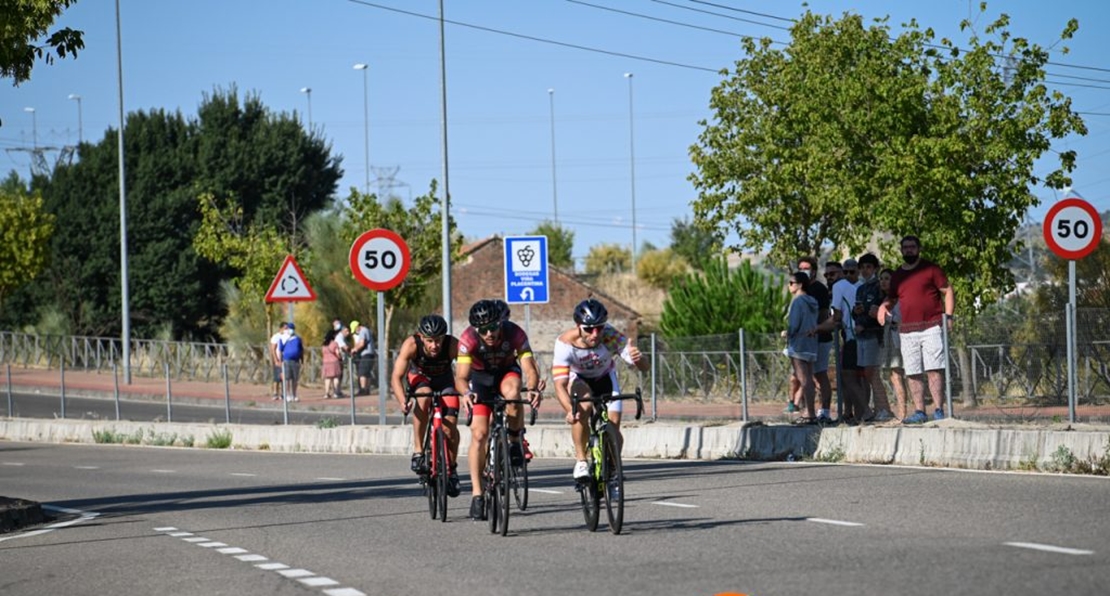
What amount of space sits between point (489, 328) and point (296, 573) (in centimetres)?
280

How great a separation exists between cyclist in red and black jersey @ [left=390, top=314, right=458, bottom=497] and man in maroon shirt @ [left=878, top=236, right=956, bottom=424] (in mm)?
5772

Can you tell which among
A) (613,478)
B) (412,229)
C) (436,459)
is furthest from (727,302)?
(613,478)

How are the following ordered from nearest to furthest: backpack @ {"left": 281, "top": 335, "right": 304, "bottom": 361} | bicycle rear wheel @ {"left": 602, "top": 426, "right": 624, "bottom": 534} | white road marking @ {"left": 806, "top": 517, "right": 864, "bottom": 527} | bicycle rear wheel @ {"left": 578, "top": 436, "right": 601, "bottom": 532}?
bicycle rear wheel @ {"left": 602, "top": 426, "right": 624, "bottom": 534} < white road marking @ {"left": 806, "top": 517, "right": 864, "bottom": 527} < bicycle rear wheel @ {"left": 578, "top": 436, "right": 601, "bottom": 532} < backpack @ {"left": 281, "top": 335, "right": 304, "bottom": 361}

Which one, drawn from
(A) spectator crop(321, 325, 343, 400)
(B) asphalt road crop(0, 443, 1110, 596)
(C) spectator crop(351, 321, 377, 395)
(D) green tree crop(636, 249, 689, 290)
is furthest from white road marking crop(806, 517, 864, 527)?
(D) green tree crop(636, 249, 689, 290)

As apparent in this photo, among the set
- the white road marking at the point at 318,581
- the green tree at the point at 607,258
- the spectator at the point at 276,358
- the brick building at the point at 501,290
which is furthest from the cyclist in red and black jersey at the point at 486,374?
the green tree at the point at 607,258

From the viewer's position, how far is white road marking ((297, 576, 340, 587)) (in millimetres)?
9969

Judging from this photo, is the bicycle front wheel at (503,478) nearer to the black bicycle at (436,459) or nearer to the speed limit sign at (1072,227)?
the black bicycle at (436,459)

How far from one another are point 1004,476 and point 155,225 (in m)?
55.4

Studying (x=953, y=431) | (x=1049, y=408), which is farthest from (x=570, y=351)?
(x=1049, y=408)

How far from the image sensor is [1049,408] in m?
18.4

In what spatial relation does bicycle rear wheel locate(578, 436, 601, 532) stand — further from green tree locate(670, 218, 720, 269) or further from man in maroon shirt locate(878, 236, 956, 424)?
green tree locate(670, 218, 720, 269)

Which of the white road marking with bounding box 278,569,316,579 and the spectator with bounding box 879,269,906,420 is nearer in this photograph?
the white road marking with bounding box 278,569,316,579

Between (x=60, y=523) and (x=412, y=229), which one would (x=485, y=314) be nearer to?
(x=60, y=523)

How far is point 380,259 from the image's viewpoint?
2297 cm
